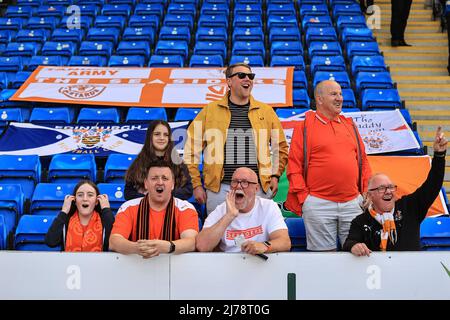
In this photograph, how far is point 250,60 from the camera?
970 centimetres

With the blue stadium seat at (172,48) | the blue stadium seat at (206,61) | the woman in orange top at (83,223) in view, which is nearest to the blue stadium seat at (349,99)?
the blue stadium seat at (206,61)

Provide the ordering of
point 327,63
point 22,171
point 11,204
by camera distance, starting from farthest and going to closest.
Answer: point 327,63 → point 22,171 → point 11,204

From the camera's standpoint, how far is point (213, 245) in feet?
14.7

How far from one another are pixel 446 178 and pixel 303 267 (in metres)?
4.27

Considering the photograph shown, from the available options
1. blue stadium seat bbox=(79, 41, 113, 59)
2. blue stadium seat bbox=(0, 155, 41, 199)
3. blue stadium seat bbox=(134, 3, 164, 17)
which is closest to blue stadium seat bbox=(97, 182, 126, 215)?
blue stadium seat bbox=(0, 155, 41, 199)

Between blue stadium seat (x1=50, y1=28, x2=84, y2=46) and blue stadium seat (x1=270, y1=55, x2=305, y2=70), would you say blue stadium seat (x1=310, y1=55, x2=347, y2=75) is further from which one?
blue stadium seat (x1=50, y1=28, x2=84, y2=46)

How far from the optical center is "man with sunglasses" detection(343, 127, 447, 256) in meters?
4.63

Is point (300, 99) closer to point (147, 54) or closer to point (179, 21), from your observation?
point (147, 54)

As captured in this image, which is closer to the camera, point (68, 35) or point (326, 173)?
point (326, 173)

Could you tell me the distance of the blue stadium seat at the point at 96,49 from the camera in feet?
33.7

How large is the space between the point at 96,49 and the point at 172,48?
107 cm

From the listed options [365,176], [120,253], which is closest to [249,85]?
[365,176]

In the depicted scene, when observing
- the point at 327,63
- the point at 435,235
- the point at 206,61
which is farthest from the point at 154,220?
the point at 327,63
